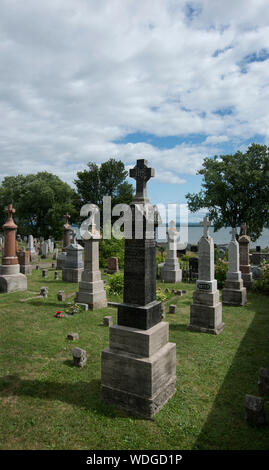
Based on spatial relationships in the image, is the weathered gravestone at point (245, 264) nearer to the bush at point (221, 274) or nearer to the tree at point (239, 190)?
the bush at point (221, 274)

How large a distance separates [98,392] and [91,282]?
5973 millimetres

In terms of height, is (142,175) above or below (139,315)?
above

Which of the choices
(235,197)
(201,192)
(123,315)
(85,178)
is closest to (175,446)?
(123,315)

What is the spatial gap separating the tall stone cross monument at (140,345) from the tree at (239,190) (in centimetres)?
2343

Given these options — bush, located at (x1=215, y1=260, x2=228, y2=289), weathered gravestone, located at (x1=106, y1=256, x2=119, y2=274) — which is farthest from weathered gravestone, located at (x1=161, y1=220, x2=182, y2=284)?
weathered gravestone, located at (x1=106, y1=256, x2=119, y2=274)

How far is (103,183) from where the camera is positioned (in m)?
42.2

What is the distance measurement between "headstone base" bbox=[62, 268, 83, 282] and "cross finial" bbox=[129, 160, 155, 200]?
1132cm

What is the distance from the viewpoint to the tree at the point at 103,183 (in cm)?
4200

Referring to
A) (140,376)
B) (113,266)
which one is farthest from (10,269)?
(140,376)

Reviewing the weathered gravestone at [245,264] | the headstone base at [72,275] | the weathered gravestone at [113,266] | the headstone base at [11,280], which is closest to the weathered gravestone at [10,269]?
the headstone base at [11,280]

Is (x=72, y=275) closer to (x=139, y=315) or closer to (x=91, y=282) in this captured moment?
(x=91, y=282)

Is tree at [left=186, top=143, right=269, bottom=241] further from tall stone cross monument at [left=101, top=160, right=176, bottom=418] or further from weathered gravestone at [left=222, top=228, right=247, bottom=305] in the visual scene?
tall stone cross monument at [left=101, top=160, right=176, bottom=418]

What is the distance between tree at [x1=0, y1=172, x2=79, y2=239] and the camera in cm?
4175
